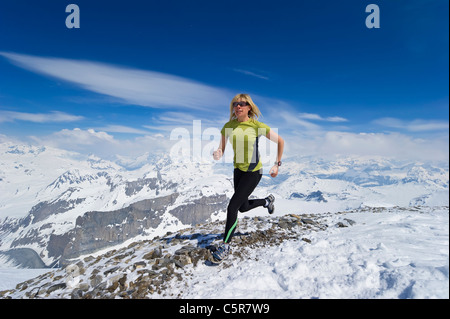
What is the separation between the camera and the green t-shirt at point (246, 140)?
6.21 metres

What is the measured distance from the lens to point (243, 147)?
249 inches

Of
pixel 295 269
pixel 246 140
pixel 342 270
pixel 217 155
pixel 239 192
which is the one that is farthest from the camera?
pixel 239 192

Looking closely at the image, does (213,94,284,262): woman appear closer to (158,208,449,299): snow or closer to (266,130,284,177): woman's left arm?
(266,130,284,177): woman's left arm

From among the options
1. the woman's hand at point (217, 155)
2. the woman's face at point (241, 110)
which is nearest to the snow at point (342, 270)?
the woman's hand at point (217, 155)

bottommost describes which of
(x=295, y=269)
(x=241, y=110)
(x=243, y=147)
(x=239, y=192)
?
(x=295, y=269)

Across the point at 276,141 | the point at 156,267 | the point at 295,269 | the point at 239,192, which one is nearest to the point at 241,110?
the point at 276,141

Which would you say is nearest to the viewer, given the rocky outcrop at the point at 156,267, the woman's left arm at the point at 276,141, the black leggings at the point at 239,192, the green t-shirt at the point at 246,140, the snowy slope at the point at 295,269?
the snowy slope at the point at 295,269

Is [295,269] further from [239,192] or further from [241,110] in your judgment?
[241,110]

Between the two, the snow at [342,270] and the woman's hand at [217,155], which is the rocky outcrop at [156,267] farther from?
the woman's hand at [217,155]

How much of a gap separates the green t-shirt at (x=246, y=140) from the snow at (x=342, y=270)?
2.75m

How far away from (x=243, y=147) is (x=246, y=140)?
0.77ft

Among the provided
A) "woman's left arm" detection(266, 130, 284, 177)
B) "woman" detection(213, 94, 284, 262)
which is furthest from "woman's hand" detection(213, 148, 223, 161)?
"woman's left arm" detection(266, 130, 284, 177)

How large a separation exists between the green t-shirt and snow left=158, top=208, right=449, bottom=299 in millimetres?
2753
